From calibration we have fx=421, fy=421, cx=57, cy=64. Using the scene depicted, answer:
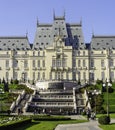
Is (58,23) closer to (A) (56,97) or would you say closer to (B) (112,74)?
(B) (112,74)

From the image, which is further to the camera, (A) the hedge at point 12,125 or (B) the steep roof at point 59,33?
(B) the steep roof at point 59,33

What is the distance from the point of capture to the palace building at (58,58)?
385ft

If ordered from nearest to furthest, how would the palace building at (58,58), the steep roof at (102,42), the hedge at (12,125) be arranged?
the hedge at (12,125) → the palace building at (58,58) → the steep roof at (102,42)

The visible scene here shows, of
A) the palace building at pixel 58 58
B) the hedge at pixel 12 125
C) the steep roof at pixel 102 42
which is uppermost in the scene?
the steep roof at pixel 102 42

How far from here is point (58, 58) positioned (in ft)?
388

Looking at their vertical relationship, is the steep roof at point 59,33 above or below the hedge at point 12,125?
above

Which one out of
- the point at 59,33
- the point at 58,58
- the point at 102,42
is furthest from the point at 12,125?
the point at 102,42

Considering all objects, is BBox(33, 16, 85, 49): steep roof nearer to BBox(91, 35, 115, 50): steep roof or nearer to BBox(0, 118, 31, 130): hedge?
BBox(91, 35, 115, 50): steep roof

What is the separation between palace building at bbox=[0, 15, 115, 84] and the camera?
385ft

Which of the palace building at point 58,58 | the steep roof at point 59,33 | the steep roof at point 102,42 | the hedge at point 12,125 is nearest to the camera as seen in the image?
the hedge at point 12,125

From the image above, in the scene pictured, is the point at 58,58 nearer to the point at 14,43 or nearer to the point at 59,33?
the point at 59,33

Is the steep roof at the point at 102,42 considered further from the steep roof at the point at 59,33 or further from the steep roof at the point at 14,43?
the steep roof at the point at 14,43

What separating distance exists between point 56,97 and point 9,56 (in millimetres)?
50223

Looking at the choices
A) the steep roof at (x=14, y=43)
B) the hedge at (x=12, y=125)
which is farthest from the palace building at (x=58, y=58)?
the hedge at (x=12, y=125)
